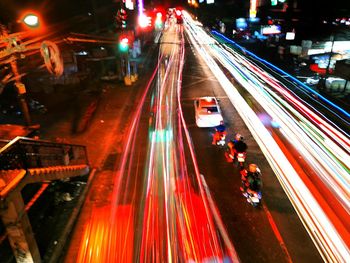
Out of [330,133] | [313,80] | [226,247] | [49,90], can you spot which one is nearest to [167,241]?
[226,247]

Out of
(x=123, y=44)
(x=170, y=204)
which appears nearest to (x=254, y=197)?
(x=170, y=204)

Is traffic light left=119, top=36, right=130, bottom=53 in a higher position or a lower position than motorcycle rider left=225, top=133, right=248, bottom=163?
higher

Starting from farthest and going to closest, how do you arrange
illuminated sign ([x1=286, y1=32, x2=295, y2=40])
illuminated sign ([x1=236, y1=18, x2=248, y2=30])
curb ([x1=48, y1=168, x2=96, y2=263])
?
illuminated sign ([x1=236, y1=18, x2=248, y2=30]) → illuminated sign ([x1=286, y1=32, x2=295, y2=40]) → curb ([x1=48, y1=168, x2=96, y2=263])

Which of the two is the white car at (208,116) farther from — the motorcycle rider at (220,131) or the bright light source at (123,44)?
the bright light source at (123,44)

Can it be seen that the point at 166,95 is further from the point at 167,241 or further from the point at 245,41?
the point at 245,41

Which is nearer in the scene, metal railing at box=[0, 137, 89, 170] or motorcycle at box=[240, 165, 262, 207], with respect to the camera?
metal railing at box=[0, 137, 89, 170]

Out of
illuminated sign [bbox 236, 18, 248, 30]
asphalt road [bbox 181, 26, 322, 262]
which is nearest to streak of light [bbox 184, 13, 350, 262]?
asphalt road [bbox 181, 26, 322, 262]

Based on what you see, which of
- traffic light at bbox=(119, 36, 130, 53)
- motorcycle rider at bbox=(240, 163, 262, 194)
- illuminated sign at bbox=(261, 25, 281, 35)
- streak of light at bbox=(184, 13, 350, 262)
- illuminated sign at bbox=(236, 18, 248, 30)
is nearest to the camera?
streak of light at bbox=(184, 13, 350, 262)

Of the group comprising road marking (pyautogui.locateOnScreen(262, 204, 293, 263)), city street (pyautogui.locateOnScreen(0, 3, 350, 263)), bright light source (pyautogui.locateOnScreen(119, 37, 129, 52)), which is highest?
bright light source (pyautogui.locateOnScreen(119, 37, 129, 52))

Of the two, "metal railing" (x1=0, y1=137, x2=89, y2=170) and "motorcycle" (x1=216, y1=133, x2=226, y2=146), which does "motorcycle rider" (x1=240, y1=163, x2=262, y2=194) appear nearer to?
"motorcycle" (x1=216, y1=133, x2=226, y2=146)

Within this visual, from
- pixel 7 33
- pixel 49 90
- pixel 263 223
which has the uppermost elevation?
pixel 7 33

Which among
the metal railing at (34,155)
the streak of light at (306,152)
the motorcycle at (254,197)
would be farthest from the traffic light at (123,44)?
the motorcycle at (254,197)

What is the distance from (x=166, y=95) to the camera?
22422 mm

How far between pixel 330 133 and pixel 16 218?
1525cm
